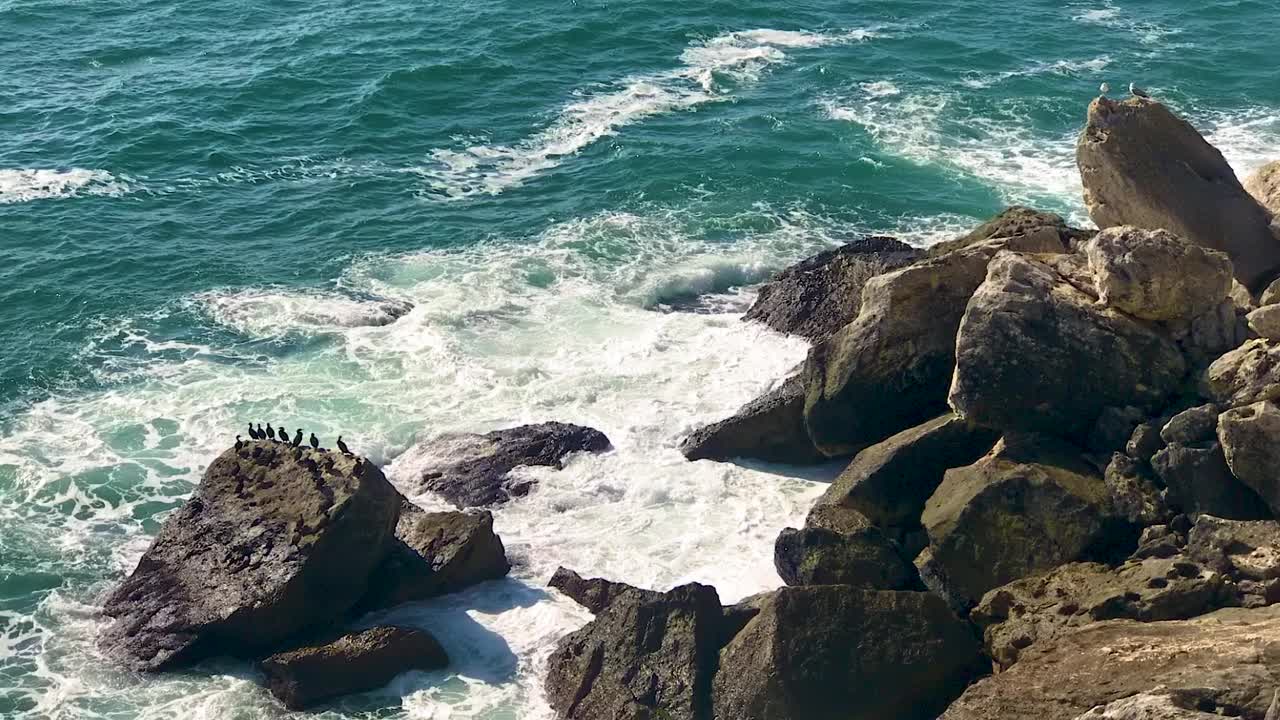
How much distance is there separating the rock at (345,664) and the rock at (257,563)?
3.23ft

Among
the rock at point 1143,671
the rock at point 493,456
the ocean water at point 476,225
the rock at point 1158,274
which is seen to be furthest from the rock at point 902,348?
the rock at point 1143,671

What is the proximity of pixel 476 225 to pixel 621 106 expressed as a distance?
37.9 ft

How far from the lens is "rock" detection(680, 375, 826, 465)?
98.8 feet

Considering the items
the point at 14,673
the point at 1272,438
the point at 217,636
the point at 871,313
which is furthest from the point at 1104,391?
the point at 14,673

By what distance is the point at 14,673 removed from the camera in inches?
1017

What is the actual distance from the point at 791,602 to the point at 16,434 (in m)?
21.3

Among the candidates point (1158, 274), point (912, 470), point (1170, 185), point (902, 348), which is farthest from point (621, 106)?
point (1158, 274)

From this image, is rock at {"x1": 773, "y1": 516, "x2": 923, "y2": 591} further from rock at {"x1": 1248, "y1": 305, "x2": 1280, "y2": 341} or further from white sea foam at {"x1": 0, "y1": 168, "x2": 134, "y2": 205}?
white sea foam at {"x1": 0, "y1": 168, "x2": 134, "y2": 205}

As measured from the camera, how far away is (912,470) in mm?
25531

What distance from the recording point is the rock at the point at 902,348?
87.9 ft

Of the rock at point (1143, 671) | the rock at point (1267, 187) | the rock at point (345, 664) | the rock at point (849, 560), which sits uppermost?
the rock at point (1267, 187)

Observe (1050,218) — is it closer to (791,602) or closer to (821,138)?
(791,602)

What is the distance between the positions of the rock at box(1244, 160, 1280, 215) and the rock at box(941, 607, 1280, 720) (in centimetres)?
1193

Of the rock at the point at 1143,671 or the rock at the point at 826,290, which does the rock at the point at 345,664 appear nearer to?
the rock at the point at 1143,671
